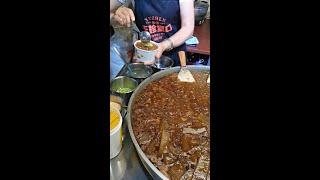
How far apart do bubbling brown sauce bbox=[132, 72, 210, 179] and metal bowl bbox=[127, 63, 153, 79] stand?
6 centimetres

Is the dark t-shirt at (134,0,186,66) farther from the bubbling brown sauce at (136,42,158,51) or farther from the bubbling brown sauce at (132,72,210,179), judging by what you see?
the bubbling brown sauce at (132,72,210,179)

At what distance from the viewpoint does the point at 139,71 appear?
4.91 feet

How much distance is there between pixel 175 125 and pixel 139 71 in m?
0.39

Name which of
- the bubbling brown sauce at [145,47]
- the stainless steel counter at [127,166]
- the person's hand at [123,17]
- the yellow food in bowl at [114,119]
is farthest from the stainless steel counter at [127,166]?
the person's hand at [123,17]

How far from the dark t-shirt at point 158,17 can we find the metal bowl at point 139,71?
23.4 inches

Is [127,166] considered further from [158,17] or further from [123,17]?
[158,17]

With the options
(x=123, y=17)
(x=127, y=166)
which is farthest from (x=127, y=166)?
(x=123, y=17)

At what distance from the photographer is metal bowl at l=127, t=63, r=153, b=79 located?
1466mm

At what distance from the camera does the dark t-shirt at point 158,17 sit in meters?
2.07
